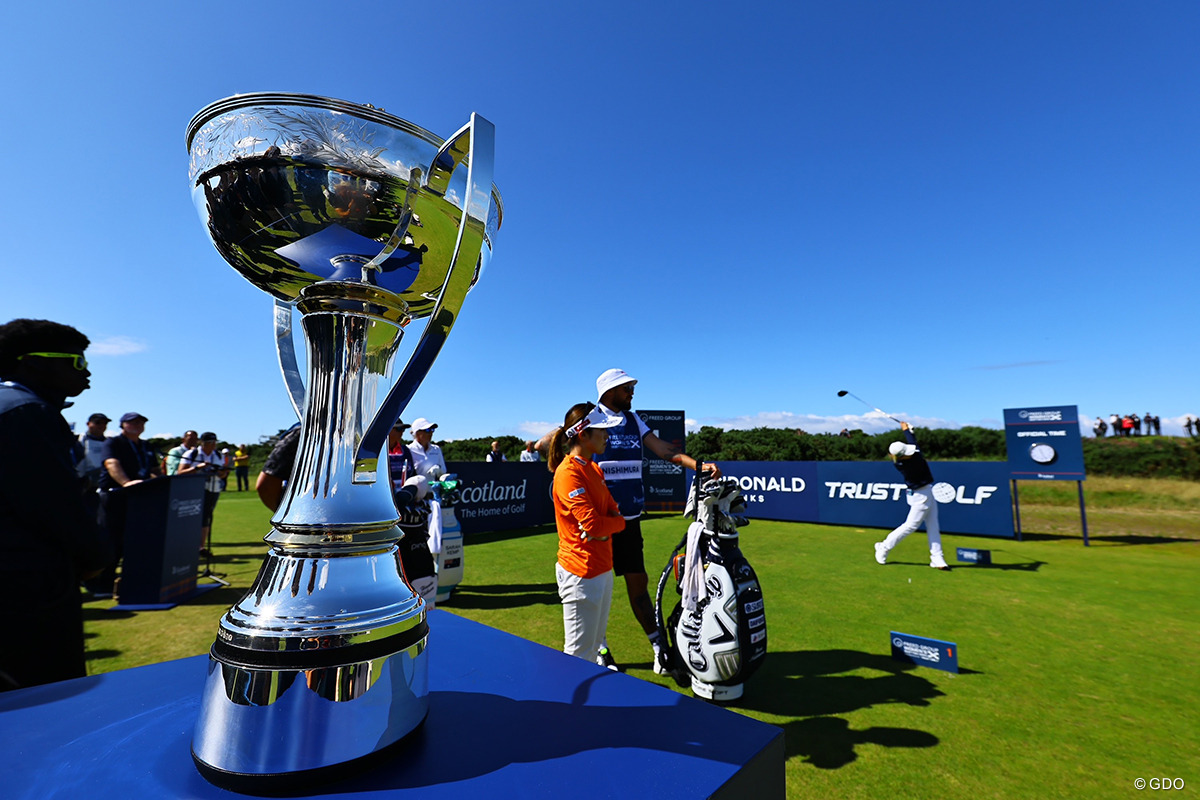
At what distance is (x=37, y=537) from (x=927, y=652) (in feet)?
14.7

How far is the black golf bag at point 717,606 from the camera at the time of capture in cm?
276

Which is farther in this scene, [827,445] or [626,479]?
[827,445]

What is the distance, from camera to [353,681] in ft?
2.02

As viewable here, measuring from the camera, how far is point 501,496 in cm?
1028

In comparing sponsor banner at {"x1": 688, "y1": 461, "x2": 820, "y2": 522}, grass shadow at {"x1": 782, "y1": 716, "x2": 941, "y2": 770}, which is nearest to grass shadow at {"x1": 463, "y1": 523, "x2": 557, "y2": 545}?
sponsor banner at {"x1": 688, "y1": 461, "x2": 820, "y2": 522}

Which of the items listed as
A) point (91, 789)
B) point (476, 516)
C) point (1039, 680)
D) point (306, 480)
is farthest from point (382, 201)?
point (476, 516)

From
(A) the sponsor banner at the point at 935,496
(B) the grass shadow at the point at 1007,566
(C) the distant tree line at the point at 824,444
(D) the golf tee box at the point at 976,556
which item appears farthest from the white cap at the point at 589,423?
(C) the distant tree line at the point at 824,444

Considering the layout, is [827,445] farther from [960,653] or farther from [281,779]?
[281,779]

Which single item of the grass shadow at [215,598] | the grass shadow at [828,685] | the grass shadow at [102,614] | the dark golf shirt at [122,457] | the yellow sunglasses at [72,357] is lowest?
the grass shadow at [828,685]

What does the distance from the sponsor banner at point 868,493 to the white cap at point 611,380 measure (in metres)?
8.11

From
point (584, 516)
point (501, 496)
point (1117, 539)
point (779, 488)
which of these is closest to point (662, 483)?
point (779, 488)

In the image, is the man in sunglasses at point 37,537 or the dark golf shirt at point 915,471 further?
the dark golf shirt at point 915,471

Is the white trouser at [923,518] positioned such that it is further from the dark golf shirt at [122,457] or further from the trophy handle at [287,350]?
the dark golf shirt at [122,457]

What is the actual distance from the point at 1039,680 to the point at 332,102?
467 cm
